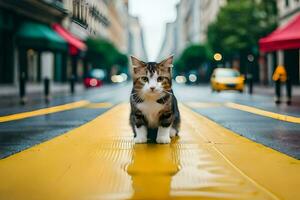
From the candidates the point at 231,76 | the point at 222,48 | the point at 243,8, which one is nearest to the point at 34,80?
the point at 231,76

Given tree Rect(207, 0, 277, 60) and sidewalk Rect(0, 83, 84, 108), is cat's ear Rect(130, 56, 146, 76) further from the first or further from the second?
tree Rect(207, 0, 277, 60)

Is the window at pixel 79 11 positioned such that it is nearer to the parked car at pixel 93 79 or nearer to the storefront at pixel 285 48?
the storefront at pixel 285 48

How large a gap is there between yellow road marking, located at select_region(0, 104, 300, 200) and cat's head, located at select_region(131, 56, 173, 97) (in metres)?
0.75

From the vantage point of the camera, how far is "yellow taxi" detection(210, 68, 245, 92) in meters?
31.8

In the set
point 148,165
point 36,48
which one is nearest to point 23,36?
point 36,48

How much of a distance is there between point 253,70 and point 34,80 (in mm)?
28826

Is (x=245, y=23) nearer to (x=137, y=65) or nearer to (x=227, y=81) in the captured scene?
(x=227, y=81)

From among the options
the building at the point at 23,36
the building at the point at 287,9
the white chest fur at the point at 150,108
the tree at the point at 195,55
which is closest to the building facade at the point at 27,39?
the building at the point at 23,36

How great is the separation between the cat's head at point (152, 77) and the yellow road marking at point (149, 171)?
0.75 metres

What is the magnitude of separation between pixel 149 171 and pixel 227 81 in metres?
28.5

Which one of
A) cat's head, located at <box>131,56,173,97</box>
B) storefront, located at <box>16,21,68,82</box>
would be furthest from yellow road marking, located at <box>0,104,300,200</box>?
storefront, located at <box>16,21,68,82</box>

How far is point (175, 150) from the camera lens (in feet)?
19.4

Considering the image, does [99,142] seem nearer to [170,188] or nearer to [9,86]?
[170,188]

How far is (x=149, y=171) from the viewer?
182 inches
